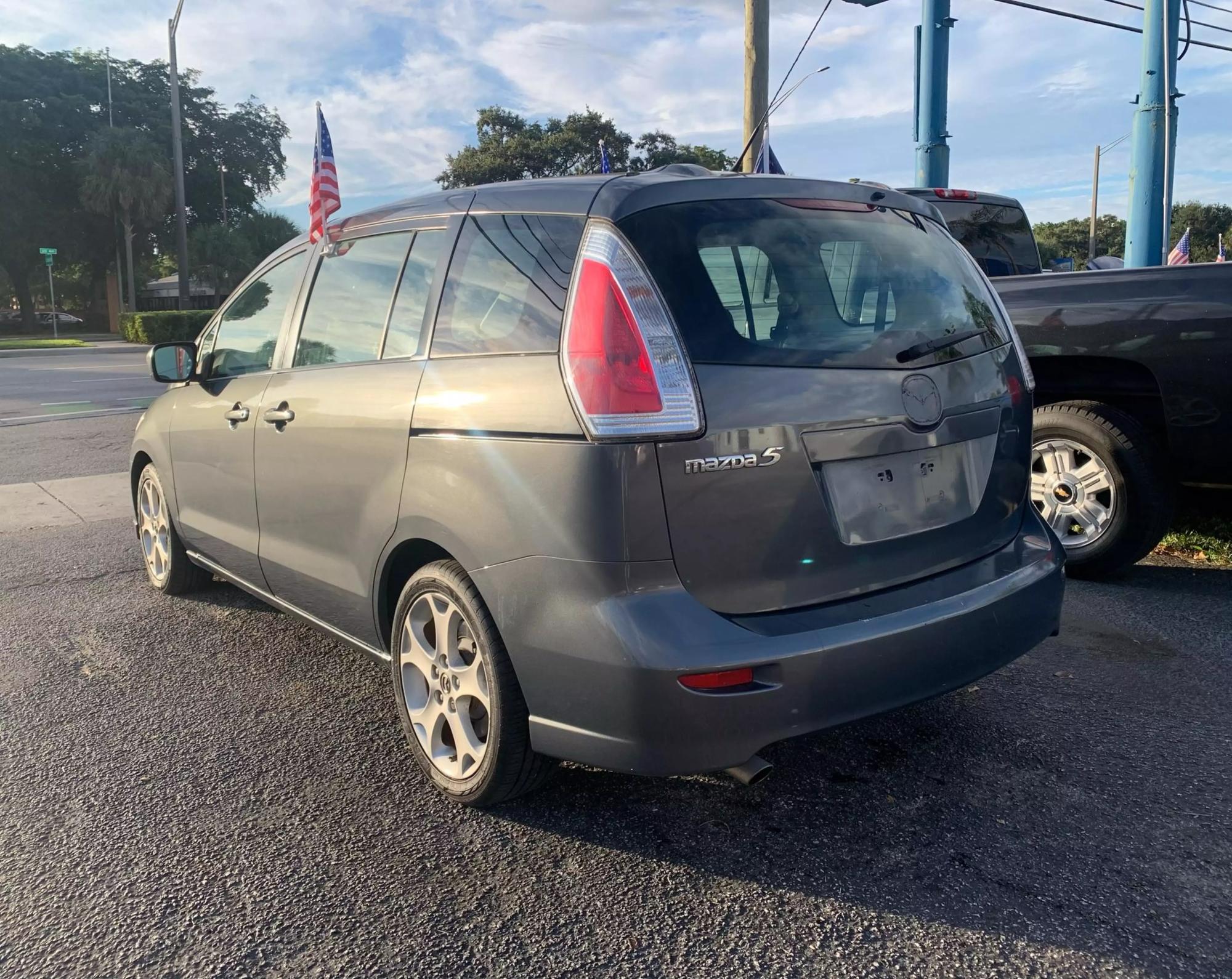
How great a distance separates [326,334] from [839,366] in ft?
6.08

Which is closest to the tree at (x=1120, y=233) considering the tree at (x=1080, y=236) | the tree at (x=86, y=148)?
the tree at (x=1080, y=236)

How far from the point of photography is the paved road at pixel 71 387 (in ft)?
45.2

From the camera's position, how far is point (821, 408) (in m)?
2.57

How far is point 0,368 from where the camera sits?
24.4 meters

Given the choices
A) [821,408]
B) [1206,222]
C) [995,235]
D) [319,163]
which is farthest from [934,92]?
[1206,222]

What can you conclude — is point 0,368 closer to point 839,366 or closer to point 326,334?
point 326,334

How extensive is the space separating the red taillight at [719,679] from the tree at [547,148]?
154 feet

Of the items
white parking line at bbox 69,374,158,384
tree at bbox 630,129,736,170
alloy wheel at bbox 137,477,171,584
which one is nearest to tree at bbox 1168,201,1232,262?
tree at bbox 630,129,736,170

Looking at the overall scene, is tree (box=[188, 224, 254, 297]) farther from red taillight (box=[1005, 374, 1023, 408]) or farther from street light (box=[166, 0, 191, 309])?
red taillight (box=[1005, 374, 1023, 408])

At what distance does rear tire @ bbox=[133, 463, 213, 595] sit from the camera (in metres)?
4.91

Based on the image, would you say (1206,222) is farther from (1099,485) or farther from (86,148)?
(1099,485)

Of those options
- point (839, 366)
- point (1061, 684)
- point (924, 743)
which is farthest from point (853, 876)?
point (1061, 684)

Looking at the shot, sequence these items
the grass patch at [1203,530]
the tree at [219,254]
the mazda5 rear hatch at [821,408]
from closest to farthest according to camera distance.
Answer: the mazda5 rear hatch at [821,408]
the grass patch at [1203,530]
the tree at [219,254]

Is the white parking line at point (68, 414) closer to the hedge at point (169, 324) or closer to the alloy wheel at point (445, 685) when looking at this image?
the alloy wheel at point (445, 685)
